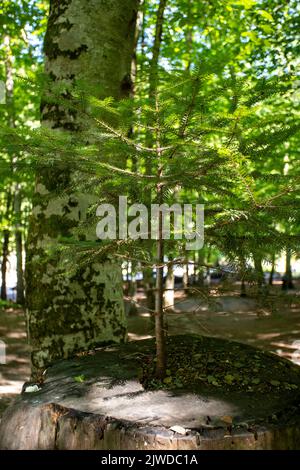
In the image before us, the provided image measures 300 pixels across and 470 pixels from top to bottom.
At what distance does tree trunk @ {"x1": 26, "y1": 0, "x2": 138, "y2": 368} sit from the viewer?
3.27 meters

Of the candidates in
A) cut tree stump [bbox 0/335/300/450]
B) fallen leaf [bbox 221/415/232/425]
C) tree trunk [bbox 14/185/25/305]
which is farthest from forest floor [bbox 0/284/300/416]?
fallen leaf [bbox 221/415/232/425]

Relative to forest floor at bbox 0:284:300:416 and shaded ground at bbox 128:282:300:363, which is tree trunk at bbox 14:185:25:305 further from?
shaded ground at bbox 128:282:300:363

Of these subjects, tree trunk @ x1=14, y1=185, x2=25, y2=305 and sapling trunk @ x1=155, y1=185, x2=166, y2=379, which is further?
tree trunk @ x1=14, y1=185, x2=25, y2=305

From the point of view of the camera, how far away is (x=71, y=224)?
11.1 ft

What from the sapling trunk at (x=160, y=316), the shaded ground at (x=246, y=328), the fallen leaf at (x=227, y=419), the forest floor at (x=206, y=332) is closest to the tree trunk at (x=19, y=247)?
the forest floor at (x=206, y=332)

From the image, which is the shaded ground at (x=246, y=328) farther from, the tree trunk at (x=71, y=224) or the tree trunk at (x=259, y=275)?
the tree trunk at (x=259, y=275)

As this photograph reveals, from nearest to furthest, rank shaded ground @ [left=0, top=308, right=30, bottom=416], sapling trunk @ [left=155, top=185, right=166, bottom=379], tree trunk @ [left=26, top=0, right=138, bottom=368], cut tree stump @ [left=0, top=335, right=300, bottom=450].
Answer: cut tree stump @ [left=0, top=335, right=300, bottom=450] → sapling trunk @ [left=155, top=185, right=166, bottom=379] → tree trunk @ [left=26, top=0, right=138, bottom=368] → shaded ground @ [left=0, top=308, right=30, bottom=416]

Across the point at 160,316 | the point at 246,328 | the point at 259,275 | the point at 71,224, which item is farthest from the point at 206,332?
the point at 246,328

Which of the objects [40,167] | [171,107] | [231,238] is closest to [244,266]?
[231,238]

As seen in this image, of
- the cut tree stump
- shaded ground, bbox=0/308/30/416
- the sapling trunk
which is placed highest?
the sapling trunk

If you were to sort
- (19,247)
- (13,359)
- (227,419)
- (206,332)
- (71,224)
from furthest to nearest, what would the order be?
(19,247)
(13,359)
(206,332)
(71,224)
(227,419)

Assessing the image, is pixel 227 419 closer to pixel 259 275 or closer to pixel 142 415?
pixel 142 415

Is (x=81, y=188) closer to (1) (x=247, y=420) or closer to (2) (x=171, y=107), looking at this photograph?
(2) (x=171, y=107)

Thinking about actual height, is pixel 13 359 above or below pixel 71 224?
below
